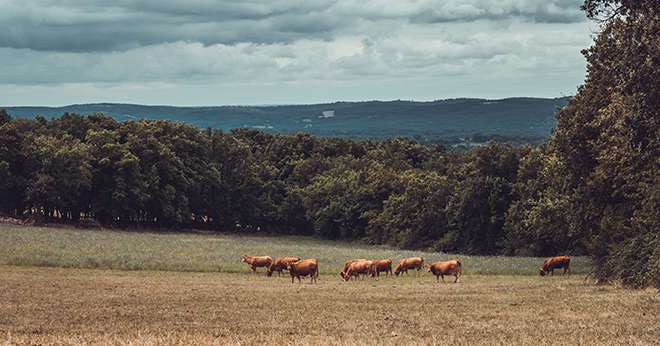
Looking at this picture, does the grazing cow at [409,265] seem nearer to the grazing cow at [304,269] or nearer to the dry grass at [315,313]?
the grazing cow at [304,269]

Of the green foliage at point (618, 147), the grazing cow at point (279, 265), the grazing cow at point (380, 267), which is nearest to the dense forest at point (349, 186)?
the green foliage at point (618, 147)

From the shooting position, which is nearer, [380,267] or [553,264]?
[380,267]

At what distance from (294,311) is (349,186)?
85336 mm

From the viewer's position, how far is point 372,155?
5404 inches

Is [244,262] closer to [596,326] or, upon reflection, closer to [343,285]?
[343,285]

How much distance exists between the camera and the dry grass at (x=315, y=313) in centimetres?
1847

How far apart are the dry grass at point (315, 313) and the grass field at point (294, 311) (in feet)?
0.12

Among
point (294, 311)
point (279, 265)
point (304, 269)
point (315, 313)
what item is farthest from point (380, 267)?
point (315, 313)

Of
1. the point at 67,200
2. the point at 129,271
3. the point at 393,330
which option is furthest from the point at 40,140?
the point at 393,330

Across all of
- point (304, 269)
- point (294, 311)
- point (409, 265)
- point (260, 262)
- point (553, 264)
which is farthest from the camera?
point (260, 262)

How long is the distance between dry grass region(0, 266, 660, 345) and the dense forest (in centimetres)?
478

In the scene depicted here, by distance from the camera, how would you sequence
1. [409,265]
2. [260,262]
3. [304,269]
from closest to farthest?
1. [304,269]
2. [409,265]
3. [260,262]

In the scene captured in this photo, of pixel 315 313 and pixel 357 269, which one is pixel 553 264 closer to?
pixel 357 269

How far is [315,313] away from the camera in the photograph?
82.3 feet
